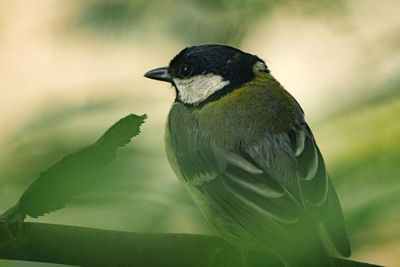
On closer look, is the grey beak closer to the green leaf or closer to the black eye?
the black eye

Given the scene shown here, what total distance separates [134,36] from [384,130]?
67 centimetres

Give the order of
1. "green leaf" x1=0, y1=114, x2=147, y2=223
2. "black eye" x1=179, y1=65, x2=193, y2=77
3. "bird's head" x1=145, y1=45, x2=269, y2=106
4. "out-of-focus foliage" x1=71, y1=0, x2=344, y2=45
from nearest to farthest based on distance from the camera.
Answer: "green leaf" x1=0, y1=114, x2=147, y2=223 < "out-of-focus foliage" x1=71, y1=0, x2=344, y2=45 < "bird's head" x1=145, y1=45, x2=269, y2=106 < "black eye" x1=179, y1=65, x2=193, y2=77

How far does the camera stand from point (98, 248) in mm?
900

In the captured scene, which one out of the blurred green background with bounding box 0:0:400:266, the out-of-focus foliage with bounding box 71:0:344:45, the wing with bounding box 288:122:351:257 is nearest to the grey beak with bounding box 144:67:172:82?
the blurred green background with bounding box 0:0:400:266

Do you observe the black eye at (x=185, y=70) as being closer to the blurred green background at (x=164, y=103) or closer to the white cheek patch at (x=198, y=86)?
the white cheek patch at (x=198, y=86)

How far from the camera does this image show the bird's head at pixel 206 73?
7.44 feet

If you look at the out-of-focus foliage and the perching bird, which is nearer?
the out-of-focus foliage

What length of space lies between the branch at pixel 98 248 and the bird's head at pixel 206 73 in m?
1.26

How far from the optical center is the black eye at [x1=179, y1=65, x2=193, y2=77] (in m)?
2.41

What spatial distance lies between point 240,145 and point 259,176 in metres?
0.19

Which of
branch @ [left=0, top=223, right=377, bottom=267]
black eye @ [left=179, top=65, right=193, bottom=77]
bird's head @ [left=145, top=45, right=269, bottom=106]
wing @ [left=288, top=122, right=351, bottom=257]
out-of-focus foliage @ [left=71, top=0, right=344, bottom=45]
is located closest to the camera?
branch @ [left=0, top=223, right=377, bottom=267]

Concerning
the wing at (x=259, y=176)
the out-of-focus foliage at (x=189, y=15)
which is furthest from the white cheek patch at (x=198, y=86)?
the out-of-focus foliage at (x=189, y=15)

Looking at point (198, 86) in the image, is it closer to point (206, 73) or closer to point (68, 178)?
point (206, 73)

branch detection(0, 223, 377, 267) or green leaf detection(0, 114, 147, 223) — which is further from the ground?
green leaf detection(0, 114, 147, 223)
